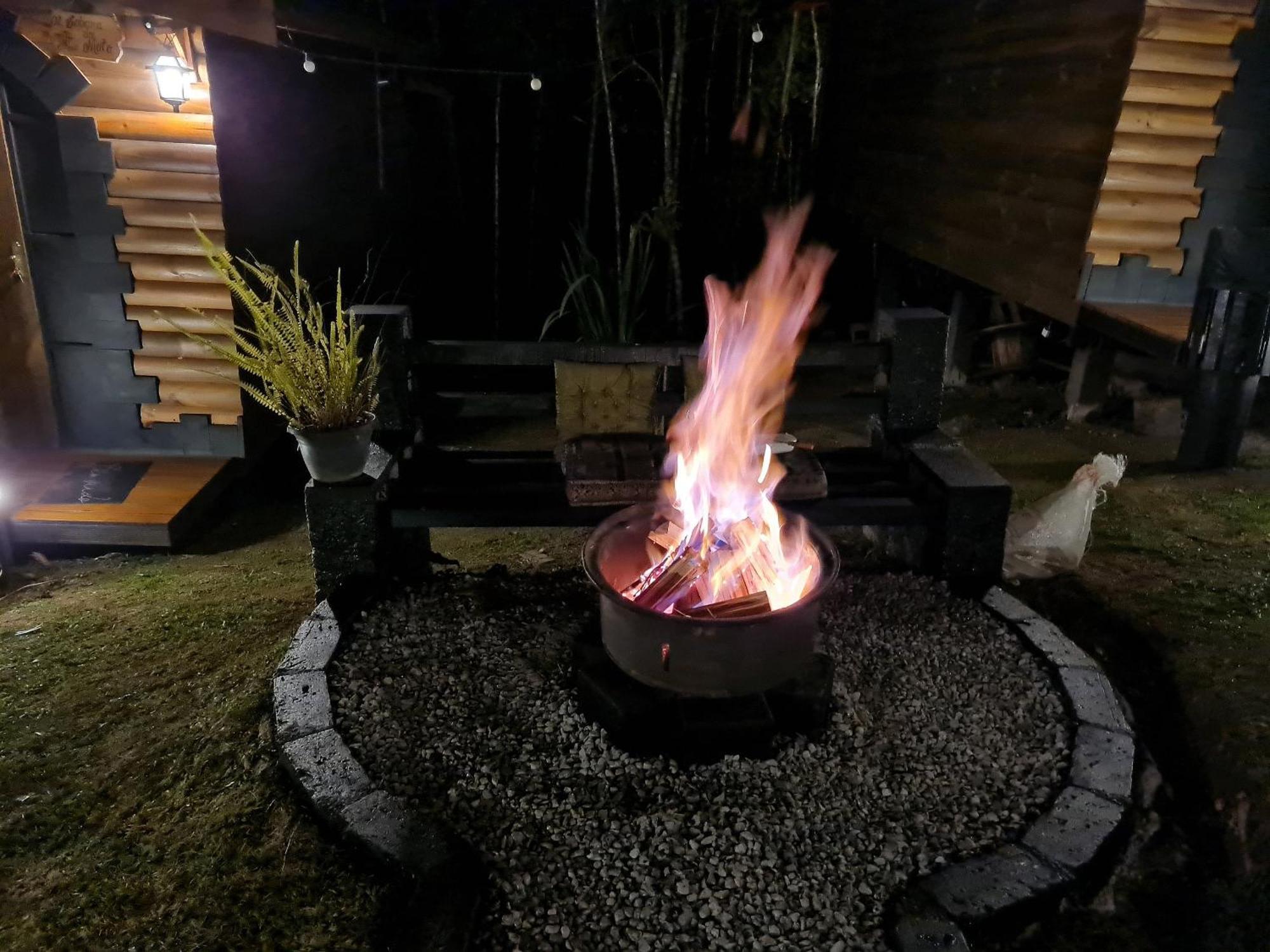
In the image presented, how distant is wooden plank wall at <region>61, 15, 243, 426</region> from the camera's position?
22.0ft

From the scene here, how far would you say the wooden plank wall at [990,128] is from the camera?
→ 7742mm

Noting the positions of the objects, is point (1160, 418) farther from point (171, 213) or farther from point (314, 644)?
point (171, 213)

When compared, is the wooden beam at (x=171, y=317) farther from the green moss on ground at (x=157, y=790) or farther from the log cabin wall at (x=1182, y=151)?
the log cabin wall at (x=1182, y=151)

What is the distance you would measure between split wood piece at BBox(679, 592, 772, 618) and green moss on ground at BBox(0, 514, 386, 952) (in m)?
1.58

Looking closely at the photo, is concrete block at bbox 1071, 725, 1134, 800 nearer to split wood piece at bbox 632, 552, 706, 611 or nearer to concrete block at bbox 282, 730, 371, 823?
split wood piece at bbox 632, 552, 706, 611

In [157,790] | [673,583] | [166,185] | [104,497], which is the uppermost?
[166,185]

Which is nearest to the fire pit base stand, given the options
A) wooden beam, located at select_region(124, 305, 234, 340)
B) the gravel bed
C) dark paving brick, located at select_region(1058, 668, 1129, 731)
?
the gravel bed

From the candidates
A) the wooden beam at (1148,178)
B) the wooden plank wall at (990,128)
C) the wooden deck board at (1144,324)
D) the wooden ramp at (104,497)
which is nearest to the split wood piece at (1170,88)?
the wooden plank wall at (990,128)

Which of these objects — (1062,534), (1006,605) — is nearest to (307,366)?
(1006,605)

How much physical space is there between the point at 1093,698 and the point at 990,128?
284 inches

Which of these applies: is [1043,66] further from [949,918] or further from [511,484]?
[949,918]

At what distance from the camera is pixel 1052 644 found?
4.49 meters

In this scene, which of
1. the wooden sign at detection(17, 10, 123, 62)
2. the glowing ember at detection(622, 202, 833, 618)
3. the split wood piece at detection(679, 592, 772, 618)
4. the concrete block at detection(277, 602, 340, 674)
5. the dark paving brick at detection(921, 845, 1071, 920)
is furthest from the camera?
the wooden sign at detection(17, 10, 123, 62)

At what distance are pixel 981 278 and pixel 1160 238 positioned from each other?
184 centimetres
